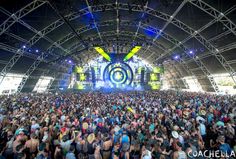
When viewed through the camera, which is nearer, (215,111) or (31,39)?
(215,111)

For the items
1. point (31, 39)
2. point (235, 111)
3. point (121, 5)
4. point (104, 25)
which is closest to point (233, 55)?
point (235, 111)

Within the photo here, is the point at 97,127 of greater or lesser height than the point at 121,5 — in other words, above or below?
below

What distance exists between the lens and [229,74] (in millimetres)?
22125

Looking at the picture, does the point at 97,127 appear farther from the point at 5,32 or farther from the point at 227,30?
the point at 227,30

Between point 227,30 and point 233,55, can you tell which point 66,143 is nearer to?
point 227,30

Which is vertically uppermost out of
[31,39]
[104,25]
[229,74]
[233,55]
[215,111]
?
[104,25]

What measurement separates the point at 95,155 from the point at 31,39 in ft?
63.2

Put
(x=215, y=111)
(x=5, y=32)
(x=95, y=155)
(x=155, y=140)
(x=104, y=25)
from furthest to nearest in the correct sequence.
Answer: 1. (x=104, y=25)
2. (x=5, y=32)
3. (x=215, y=111)
4. (x=155, y=140)
5. (x=95, y=155)

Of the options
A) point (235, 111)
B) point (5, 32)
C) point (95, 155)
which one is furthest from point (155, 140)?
point (5, 32)

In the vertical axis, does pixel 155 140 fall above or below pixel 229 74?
below

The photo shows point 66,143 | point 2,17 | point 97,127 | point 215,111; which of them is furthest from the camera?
point 2,17

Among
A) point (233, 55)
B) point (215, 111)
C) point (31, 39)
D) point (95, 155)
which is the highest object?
point (31, 39)

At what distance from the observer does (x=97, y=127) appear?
7.47 metres

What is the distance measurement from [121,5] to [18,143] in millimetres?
18466
